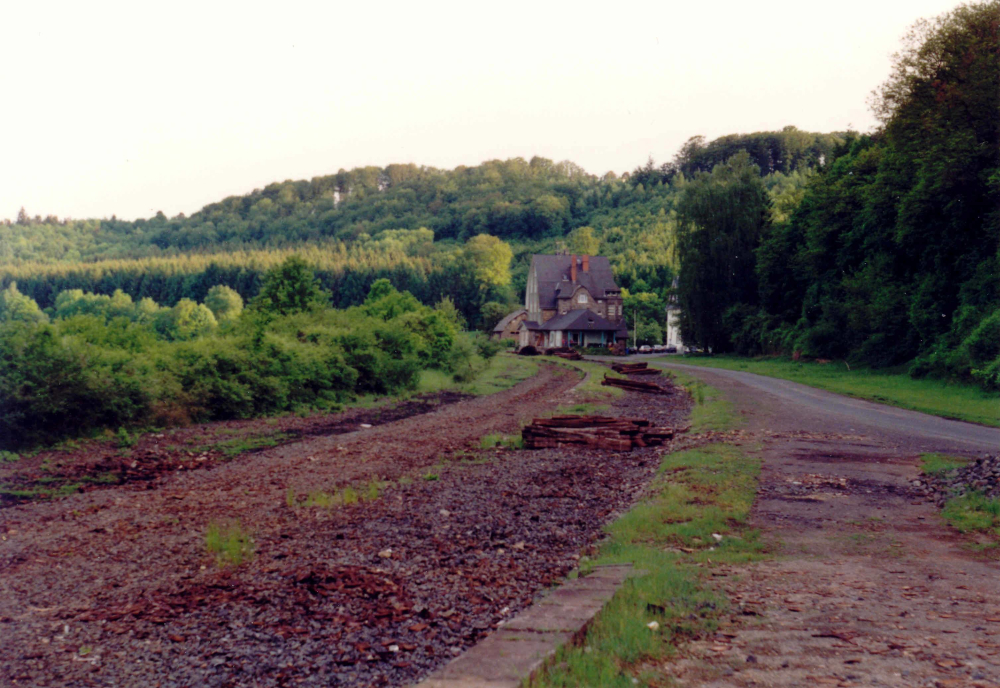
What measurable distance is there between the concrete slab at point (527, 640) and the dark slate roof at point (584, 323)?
81735 millimetres

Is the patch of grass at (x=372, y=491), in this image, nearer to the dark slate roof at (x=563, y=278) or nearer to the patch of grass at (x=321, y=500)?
the patch of grass at (x=321, y=500)

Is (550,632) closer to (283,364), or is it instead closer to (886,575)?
(886,575)

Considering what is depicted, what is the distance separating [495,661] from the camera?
474 cm

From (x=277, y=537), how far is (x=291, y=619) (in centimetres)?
307

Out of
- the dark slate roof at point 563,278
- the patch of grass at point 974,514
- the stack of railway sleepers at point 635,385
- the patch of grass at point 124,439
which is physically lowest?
the stack of railway sleepers at point 635,385

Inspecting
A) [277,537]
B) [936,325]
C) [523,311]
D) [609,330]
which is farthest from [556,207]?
[277,537]

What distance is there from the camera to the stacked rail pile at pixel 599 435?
664 inches

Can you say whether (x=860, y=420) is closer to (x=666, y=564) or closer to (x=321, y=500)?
(x=321, y=500)

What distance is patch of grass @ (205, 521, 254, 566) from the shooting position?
26.5 ft

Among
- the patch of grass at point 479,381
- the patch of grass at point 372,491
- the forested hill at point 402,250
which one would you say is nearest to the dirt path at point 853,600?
the patch of grass at point 372,491

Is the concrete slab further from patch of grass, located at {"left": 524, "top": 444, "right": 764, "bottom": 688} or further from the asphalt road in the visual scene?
the asphalt road

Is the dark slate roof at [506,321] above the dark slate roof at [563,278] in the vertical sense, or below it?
below

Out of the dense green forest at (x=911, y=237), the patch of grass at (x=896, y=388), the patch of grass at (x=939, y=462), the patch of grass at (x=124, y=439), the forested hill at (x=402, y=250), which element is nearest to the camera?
the patch of grass at (x=939, y=462)

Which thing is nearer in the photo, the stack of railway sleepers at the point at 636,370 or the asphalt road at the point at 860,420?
the asphalt road at the point at 860,420
